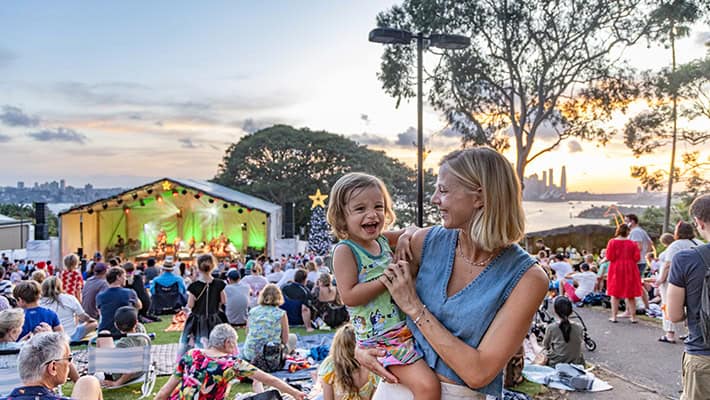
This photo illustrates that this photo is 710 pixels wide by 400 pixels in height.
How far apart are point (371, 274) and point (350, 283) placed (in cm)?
8

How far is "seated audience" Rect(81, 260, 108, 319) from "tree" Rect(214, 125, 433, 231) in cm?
2651

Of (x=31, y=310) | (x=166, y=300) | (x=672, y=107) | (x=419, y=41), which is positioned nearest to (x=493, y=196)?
(x=31, y=310)

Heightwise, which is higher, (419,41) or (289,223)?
(419,41)

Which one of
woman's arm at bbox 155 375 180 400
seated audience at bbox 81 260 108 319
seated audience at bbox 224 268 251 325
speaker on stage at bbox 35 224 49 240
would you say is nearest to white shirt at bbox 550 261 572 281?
seated audience at bbox 224 268 251 325

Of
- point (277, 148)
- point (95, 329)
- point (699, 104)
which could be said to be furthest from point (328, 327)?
point (277, 148)

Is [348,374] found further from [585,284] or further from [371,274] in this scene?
[585,284]

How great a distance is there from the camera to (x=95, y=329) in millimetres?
8016

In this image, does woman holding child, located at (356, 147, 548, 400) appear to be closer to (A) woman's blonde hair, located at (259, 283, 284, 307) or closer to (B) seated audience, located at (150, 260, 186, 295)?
(A) woman's blonde hair, located at (259, 283, 284, 307)

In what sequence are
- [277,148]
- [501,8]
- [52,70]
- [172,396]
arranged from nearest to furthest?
[172,396] → [501,8] → [52,70] → [277,148]

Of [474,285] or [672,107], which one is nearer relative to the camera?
[474,285]

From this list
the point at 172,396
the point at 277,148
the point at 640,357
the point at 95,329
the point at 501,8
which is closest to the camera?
the point at 172,396

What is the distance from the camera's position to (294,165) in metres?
36.2

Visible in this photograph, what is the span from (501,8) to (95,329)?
14532mm

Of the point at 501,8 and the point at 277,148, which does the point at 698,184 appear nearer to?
the point at 501,8
